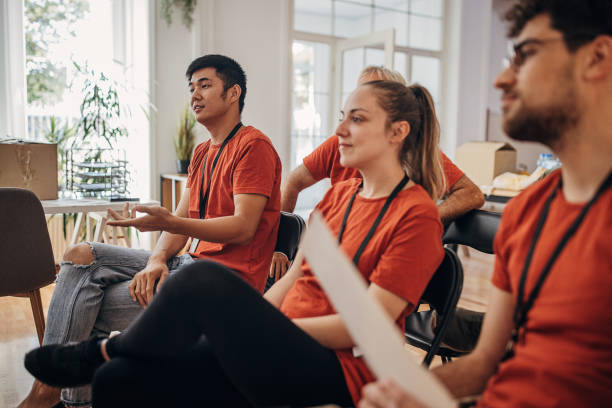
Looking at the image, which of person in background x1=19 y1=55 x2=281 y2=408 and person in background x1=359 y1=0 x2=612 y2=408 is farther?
person in background x1=19 y1=55 x2=281 y2=408

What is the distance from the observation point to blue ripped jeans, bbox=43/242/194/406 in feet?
6.02

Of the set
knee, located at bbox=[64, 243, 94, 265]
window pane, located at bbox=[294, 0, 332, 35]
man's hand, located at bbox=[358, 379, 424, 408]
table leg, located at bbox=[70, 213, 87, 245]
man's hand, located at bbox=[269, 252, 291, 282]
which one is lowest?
table leg, located at bbox=[70, 213, 87, 245]

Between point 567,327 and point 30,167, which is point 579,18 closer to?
point 567,327

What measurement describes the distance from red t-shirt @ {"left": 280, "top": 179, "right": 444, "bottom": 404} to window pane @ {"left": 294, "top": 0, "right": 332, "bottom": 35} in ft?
15.8

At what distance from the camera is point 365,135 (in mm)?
1497

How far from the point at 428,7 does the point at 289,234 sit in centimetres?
562

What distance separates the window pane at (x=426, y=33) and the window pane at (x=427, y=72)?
168mm

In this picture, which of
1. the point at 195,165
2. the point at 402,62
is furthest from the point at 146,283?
the point at 402,62

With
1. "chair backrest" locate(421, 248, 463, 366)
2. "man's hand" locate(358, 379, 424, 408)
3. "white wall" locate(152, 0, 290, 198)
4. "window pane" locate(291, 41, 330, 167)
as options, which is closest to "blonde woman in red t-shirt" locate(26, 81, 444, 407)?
"chair backrest" locate(421, 248, 463, 366)

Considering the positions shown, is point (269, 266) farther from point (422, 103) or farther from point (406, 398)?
point (406, 398)

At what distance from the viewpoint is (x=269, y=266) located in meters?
2.10

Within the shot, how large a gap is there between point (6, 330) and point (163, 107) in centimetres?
258

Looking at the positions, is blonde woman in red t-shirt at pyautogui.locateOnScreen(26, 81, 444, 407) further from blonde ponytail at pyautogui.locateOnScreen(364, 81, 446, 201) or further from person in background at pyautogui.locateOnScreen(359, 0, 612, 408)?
person in background at pyautogui.locateOnScreen(359, 0, 612, 408)

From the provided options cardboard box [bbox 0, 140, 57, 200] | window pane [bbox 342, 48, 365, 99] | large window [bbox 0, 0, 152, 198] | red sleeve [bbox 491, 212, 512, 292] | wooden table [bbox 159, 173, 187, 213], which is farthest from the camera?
window pane [bbox 342, 48, 365, 99]
